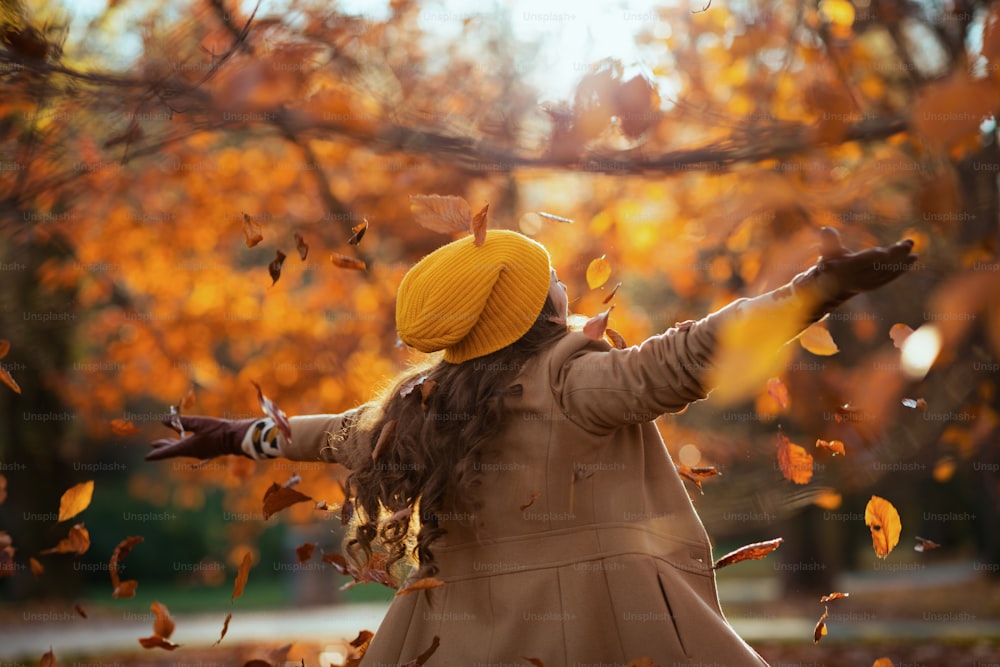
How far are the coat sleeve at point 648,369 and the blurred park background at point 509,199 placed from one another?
4.0 inches

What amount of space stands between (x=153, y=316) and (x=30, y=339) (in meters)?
5.57

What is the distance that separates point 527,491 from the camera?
218 centimetres

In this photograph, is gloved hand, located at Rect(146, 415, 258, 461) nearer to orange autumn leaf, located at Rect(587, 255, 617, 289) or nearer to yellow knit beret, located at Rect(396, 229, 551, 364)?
yellow knit beret, located at Rect(396, 229, 551, 364)

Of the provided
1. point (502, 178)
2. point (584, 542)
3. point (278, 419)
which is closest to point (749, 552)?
point (584, 542)

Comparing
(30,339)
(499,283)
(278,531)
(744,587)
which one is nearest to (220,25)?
(499,283)

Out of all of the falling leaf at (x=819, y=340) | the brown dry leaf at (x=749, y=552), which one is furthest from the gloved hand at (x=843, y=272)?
the brown dry leaf at (x=749, y=552)

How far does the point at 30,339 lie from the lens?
457 inches

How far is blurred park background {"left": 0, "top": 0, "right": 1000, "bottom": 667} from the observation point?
9.63 feet

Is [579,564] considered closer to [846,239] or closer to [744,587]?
[846,239]

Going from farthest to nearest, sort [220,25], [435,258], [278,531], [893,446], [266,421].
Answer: [278,531] → [893,446] → [220,25] → [266,421] → [435,258]

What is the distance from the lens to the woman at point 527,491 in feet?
6.84

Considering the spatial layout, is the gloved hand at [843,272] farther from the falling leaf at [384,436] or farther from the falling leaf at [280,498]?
the falling leaf at [280,498]

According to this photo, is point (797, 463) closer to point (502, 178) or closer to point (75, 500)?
point (75, 500)

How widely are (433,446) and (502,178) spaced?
285 centimetres
